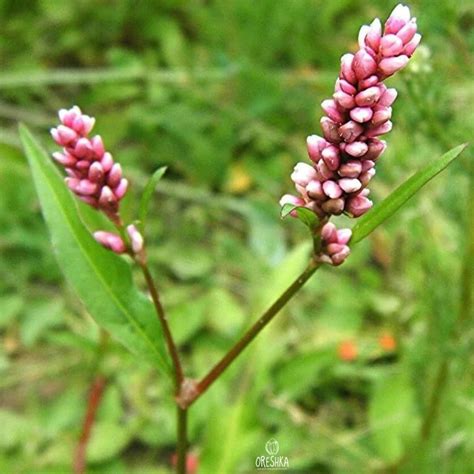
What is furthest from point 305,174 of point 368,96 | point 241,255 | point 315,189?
point 241,255

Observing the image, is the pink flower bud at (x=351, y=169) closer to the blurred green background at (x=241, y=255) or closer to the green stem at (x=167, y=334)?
the green stem at (x=167, y=334)

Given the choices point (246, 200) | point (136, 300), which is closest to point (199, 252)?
point (246, 200)

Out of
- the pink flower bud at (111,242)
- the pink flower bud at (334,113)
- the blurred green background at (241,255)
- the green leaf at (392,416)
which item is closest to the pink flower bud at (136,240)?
the pink flower bud at (111,242)

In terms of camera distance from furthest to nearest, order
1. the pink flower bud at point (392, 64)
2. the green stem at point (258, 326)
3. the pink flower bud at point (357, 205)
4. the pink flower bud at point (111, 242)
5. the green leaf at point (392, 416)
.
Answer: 1. the green leaf at point (392, 416)
2. the pink flower bud at point (111, 242)
3. the green stem at point (258, 326)
4. the pink flower bud at point (357, 205)
5. the pink flower bud at point (392, 64)

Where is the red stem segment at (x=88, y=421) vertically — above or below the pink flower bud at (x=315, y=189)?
below

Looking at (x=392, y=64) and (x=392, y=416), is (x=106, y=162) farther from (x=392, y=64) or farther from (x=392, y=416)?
(x=392, y=416)

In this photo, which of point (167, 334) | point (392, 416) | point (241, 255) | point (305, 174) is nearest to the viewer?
point (305, 174)

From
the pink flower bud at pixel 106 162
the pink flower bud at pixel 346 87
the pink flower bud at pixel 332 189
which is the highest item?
the pink flower bud at pixel 346 87
